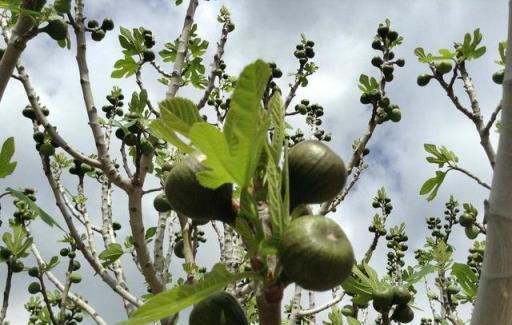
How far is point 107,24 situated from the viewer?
4.40 metres

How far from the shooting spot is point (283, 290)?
112 centimetres

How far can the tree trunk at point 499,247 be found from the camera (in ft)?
3.89

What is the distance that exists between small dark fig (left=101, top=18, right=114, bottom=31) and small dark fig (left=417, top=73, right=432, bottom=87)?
8.68 ft

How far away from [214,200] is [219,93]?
4958 mm

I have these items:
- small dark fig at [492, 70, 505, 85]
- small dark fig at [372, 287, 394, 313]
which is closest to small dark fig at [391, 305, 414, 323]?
small dark fig at [372, 287, 394, 313]

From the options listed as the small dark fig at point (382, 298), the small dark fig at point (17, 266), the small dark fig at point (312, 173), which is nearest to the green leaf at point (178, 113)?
the small dark fig at point (312, 173)

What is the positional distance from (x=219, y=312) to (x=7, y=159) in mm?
2055

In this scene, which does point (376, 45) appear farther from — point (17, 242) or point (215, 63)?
point (17, 242)

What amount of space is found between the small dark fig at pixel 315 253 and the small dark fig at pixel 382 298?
1176 millimetres

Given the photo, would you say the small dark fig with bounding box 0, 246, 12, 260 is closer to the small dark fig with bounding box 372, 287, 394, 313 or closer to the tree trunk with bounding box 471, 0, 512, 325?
the small dark fig with bounding box 372, 287, 394, 313

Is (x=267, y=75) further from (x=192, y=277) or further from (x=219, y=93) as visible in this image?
(x=219, y=93)

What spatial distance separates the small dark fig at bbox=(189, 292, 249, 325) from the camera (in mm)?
1295

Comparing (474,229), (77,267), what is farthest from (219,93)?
(474,229)

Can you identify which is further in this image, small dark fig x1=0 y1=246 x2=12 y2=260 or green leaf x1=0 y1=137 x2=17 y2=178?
small dark fig x1=0 y1=246 x2=12 y2=260
